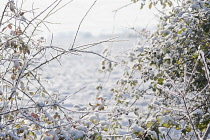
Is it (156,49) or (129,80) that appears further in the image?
(129,80)

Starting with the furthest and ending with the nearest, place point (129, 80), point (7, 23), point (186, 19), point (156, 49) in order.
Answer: point (129, 80)
point (156, 49)
point (186, 19)
point (7, 23)

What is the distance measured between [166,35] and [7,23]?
156 cm

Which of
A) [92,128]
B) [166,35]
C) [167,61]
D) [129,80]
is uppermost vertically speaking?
[166,35]

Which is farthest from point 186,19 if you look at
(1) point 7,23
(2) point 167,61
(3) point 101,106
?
(1) point 7,23

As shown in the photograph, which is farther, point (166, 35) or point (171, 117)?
point (166, 35)

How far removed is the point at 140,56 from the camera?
347cm

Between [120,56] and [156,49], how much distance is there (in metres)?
0.55

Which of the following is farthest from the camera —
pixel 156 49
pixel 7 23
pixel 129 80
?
pixel 129 80

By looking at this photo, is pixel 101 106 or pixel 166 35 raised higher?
pixel 166 35

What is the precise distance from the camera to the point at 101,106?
2.65m

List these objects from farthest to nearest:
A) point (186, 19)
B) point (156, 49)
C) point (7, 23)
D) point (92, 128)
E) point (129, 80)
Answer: point (129, 80) → point (156, 49) → point (186, 19) → point (7, 23) → point (92, 128)

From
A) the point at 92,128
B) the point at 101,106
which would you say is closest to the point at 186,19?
the point at 101,106

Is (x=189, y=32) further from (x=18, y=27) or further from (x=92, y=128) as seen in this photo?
(x=18, y=27)

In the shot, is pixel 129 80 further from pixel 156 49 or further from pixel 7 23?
pixel 7 23
